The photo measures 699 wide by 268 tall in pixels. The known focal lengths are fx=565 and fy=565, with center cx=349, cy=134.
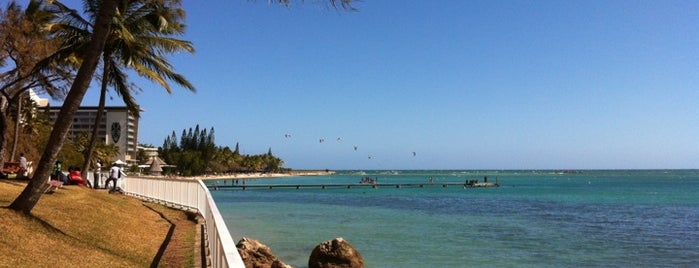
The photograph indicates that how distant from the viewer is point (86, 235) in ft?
32.7

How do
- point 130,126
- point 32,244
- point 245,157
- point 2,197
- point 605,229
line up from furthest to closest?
1. point 245,157
2. point 130,126
3. point 605,229
4. point 2,197
5. point 32,244

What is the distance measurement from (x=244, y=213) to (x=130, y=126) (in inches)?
4039

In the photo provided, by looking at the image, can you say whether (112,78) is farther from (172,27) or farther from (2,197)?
(2,197)

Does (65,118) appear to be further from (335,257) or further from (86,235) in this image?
(335,257)

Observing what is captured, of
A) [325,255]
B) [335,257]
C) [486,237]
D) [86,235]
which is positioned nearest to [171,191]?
[325,255]

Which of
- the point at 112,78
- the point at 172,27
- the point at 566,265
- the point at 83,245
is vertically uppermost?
the point at 172,27

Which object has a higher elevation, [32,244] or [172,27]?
[172,27]

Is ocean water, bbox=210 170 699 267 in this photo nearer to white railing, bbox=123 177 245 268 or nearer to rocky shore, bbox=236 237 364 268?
rocky shore, bbox=236 237 364 268

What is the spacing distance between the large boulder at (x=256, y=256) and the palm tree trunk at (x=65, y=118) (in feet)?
17.6

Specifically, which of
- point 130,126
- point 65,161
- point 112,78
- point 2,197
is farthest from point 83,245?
point 130,126

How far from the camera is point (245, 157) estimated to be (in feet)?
603

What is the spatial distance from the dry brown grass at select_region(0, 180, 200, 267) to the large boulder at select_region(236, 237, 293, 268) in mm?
1533

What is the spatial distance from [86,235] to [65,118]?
2.14m

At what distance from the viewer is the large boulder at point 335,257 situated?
15.0 metres
